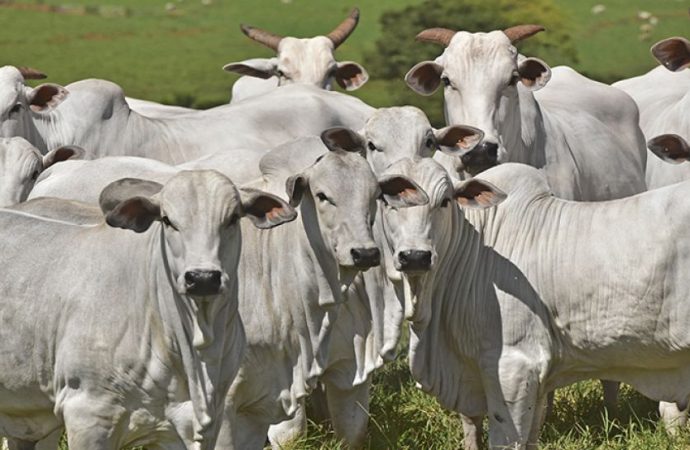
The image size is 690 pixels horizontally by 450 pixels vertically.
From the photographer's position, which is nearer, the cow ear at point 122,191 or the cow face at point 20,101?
the cow ear at point 122,191

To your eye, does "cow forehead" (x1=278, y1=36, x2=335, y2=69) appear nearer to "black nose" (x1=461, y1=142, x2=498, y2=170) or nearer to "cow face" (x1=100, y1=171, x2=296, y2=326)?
"black nose" (x1=461, y1=142, x2=498, y2=170)

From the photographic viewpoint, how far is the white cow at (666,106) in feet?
23.9

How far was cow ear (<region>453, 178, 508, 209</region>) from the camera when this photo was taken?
6.86 m

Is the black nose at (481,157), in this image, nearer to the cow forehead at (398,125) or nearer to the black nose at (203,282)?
the cow forehead at (398,125)

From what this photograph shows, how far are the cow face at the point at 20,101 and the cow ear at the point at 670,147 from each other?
3520 millimetres

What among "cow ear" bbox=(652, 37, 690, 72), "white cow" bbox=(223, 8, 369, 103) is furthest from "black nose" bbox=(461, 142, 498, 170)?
"white cow" bbox=(223, 8, 369, 103)

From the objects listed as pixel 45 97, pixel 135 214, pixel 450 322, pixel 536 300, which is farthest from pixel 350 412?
pixel 45 97

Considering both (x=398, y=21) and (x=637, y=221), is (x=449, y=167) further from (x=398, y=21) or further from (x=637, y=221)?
(x=398, y=21)

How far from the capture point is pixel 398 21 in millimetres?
21859

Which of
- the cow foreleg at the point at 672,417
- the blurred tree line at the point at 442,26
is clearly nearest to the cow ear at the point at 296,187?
the cow foreleg at the point at 672,417

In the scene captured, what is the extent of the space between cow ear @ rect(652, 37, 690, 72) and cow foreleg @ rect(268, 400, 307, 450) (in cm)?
268

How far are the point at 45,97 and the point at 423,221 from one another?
10.8ft

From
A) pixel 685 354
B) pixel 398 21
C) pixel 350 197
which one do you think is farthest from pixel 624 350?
pixel 398 21

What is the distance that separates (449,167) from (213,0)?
2211 cm
